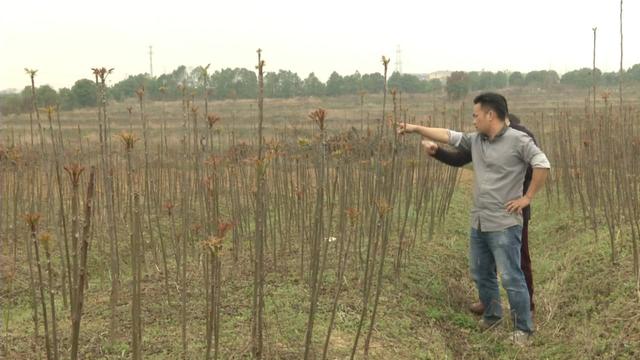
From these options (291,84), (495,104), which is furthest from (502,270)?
(291,84)

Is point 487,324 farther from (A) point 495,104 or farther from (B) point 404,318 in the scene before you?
(A) point 495,104

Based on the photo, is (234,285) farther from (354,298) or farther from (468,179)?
(468,179)

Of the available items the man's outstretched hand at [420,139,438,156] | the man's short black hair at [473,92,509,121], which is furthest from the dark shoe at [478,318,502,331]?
the man's short black hair at [473,92,509,121]

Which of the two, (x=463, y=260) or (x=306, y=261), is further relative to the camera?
(x=463, y=260)

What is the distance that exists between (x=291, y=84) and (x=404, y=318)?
83.8 ft

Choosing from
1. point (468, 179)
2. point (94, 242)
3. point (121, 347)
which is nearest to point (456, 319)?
point (121, 347)

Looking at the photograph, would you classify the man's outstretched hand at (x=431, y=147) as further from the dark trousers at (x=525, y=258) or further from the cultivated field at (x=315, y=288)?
the dark trousers at (x=525, y=258)

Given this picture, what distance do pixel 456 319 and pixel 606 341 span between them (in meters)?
0.82

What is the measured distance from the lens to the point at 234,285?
11.1 feet

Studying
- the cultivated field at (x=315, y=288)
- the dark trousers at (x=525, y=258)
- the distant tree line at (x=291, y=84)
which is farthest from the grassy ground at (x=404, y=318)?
the distant tree line at (x=291, y=84)

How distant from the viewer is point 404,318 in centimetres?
306

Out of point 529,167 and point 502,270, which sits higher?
point 529,167

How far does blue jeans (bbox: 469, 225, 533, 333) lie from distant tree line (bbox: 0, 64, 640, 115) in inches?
271

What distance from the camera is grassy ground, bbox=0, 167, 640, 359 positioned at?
2.59 m
